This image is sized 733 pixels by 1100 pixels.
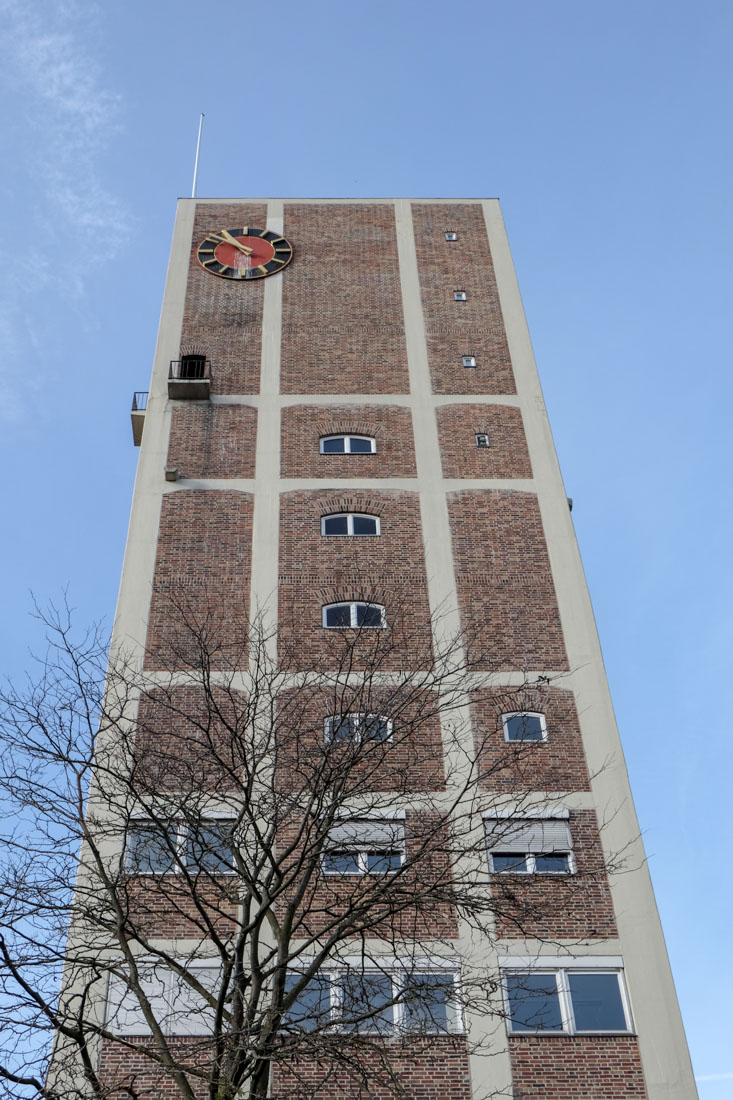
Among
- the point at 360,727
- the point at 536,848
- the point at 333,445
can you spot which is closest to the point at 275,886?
the point at 360,727

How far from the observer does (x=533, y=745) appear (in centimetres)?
2081

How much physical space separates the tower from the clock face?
0.10 meters

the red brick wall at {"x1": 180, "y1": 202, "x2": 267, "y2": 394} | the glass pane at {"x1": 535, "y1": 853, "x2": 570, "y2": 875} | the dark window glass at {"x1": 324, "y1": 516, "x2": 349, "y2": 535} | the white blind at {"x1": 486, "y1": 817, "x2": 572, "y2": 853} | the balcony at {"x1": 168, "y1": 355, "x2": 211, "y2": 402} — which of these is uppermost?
the red brick wall at {"x1": 180, "y1": 202, "x2": 267, "y2": 394}

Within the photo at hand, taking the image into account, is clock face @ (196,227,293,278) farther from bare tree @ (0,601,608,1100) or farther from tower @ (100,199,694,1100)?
bare tree @ (0,601,608,1100)

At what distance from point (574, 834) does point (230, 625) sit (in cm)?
774

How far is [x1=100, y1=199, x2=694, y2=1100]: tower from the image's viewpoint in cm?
1717

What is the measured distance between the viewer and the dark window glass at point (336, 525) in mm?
24766

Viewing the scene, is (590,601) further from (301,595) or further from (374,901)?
(374,901)

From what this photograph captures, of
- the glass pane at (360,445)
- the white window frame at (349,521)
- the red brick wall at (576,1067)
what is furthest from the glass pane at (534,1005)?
the glass pane at (360,445)

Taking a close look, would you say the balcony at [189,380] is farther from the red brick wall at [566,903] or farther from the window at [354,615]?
the red brick wall at [566,903]

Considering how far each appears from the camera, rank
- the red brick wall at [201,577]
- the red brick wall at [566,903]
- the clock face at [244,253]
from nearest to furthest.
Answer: the red brick wall at [566,903]
the red brick wall at [201,577]
the clock face at [244,253]

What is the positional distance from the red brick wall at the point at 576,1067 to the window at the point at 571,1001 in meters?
0.18

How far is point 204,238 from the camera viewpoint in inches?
1300

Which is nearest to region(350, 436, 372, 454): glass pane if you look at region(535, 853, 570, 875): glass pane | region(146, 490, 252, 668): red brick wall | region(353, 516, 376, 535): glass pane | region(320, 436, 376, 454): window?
region(320, 436, 376, 454): window
